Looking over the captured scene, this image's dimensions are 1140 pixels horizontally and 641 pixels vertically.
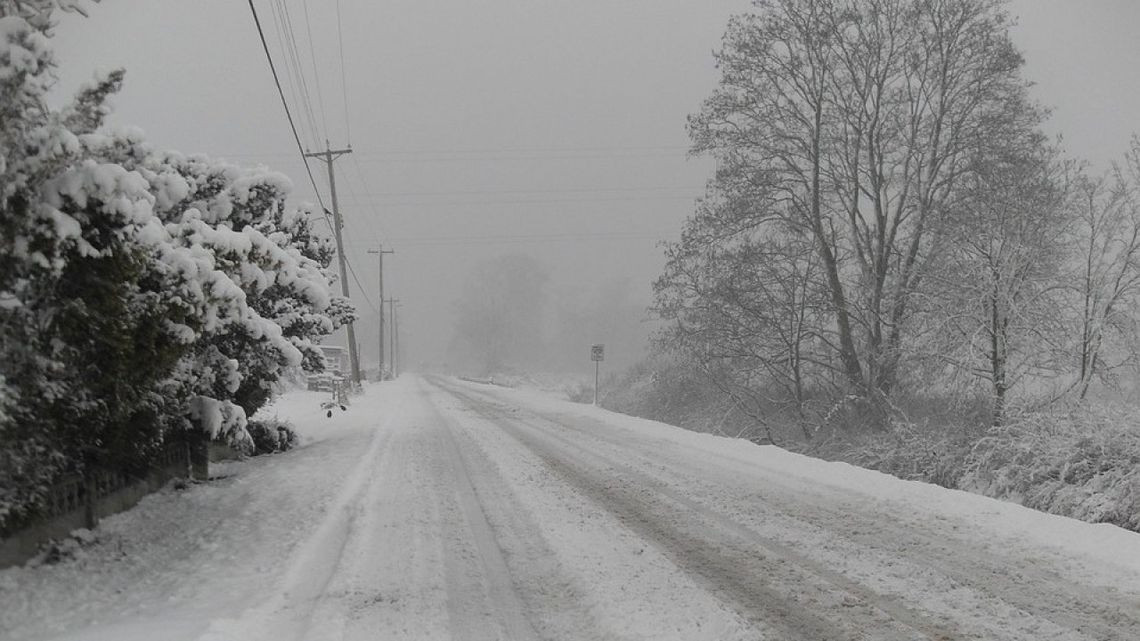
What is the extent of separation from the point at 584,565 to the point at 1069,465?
6.00 metres

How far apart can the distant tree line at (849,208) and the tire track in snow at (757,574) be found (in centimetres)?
754

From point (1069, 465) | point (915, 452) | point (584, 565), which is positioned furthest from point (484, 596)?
point (915, 452)

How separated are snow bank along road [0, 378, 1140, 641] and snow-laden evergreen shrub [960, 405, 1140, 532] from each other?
1162 mm

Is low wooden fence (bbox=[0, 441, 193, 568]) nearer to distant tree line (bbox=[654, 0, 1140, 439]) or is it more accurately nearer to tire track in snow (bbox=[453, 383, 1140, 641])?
tire track in snow (bbox=[453, 383, 1140, 641])

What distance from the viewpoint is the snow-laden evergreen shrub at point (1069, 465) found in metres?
6.73

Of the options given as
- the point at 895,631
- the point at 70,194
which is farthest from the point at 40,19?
the point at 895,631

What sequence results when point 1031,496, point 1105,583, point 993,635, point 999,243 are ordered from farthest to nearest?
point 999,243
point 1031,496
point 1105,583
point 993,635

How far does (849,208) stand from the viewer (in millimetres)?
16062

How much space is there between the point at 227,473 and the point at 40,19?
20.0 feet

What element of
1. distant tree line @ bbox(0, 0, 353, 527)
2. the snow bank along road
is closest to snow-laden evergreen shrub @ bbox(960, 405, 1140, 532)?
the snow bank along road

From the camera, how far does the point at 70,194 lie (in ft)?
13.6

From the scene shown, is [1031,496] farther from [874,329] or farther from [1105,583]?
[874,329]

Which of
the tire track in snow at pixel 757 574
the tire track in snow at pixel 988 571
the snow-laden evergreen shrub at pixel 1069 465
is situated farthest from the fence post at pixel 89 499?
the snow-laden evergreen shrub at pixel 1069 465

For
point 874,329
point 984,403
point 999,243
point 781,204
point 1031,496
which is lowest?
point 1031,496
